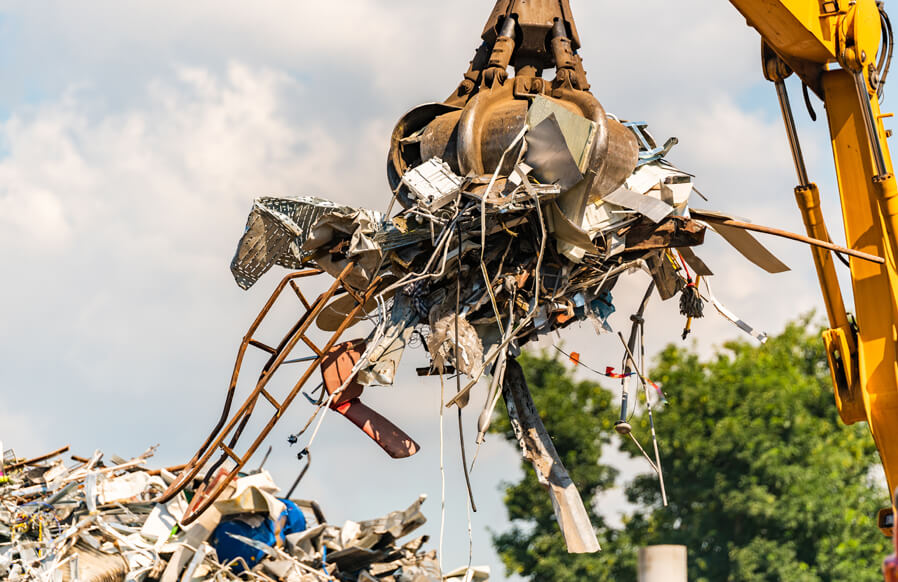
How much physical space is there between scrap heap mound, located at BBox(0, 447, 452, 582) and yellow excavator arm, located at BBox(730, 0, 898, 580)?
4100 millimetres

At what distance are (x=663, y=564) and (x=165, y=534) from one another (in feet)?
13.2

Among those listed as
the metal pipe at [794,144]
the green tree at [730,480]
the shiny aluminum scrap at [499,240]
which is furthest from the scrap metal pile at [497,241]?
the green tree at [730,480]

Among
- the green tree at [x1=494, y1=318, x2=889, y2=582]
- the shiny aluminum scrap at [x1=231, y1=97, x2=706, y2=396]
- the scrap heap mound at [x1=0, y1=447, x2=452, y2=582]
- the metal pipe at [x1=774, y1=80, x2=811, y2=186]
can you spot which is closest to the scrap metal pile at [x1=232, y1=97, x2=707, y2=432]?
the shiny aluminum scrap at [x1=231, y1=97, x2=706, y2=396]

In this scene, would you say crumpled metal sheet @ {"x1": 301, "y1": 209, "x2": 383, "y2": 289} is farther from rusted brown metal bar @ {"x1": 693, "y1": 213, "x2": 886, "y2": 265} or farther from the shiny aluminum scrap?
rusted brown metal bar @ {"x1": 693, "y1": 213, "x2": 886, "y2": 265}

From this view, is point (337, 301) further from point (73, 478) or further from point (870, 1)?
point (870, 1)

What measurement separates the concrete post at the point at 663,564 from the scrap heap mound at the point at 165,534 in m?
2.91

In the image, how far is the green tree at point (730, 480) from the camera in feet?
72.8

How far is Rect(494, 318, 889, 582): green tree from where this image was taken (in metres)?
22.2

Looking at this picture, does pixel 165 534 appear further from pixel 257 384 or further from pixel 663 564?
pixel 663 564

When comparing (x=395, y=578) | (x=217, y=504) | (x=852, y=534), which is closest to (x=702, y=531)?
(x=852, y=534)

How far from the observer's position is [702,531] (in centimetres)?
2283

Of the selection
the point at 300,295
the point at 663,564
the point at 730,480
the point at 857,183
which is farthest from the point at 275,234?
the point at 730,480

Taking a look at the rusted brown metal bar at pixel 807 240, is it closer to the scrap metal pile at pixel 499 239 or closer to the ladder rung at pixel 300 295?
the scrap metal pile at pixel 499 239

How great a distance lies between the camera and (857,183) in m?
7.71
